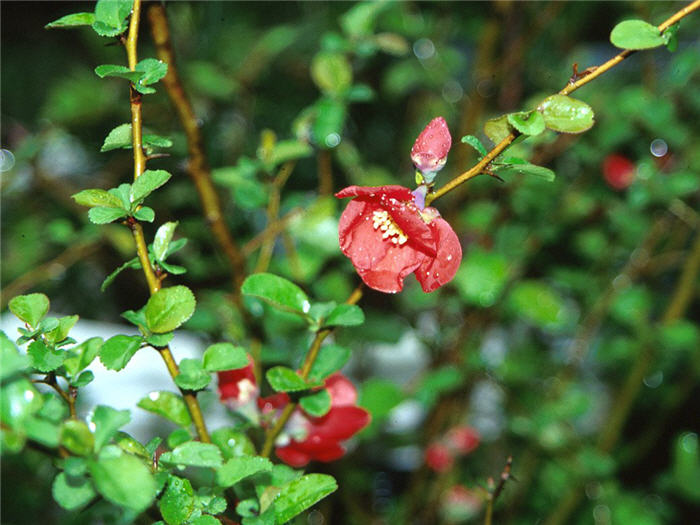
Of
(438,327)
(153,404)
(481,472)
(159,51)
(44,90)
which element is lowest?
(481,472)

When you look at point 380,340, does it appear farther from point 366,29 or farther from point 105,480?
point 105,480

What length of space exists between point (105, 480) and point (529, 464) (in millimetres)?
834

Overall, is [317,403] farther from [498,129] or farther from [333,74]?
[333,74]

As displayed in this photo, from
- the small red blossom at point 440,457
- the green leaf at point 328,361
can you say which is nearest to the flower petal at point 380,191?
the green leaf at point 328,361

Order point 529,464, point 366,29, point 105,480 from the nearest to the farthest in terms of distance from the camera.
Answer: point 105,480 < point 366,29 < point 529,464

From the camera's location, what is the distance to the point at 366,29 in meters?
0.62

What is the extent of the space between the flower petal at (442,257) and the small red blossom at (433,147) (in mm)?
30

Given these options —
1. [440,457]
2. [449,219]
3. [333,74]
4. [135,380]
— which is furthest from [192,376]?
[135,380]

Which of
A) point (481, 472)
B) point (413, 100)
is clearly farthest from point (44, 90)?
point (481, 472)

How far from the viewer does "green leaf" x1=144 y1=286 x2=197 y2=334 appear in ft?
1.14

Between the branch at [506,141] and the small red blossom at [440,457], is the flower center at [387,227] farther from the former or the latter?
the small red blossom at [440,457]

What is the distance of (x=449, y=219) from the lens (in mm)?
845

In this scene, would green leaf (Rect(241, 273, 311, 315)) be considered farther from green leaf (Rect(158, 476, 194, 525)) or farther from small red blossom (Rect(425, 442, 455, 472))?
small red blossom (Rect(425, 442, 455, 472))

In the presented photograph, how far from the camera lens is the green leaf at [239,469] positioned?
0.33 meters
